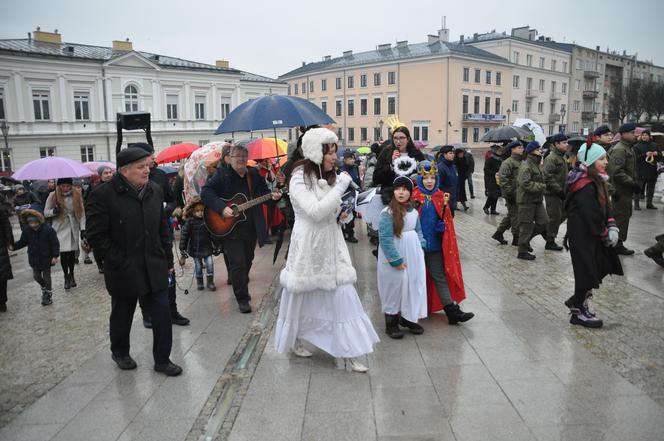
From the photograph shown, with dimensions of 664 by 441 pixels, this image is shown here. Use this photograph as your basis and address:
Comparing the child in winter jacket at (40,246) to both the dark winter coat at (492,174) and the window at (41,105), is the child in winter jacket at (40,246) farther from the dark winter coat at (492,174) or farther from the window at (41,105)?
the window at (41,105)

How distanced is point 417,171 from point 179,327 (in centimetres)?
328

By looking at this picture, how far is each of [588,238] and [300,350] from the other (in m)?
3.22

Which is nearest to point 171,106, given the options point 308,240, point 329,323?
point 308,240

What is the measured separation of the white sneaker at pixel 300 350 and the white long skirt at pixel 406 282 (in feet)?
3.12

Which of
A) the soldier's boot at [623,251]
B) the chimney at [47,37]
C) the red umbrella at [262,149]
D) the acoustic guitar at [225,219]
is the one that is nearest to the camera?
the acoustic guitar at [225,219]

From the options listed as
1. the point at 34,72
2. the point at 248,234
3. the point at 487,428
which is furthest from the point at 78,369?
the point at 34,72

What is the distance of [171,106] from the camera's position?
44469 millimetres

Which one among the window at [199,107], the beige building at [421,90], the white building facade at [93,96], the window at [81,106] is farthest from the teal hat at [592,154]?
the beige building at [421,90]

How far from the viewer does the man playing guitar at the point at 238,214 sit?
5.98 m

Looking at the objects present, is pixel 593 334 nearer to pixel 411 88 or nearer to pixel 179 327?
pixel 179 327

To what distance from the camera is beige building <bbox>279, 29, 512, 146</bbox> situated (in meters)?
54.7

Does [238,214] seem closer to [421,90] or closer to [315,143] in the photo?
[315,143]

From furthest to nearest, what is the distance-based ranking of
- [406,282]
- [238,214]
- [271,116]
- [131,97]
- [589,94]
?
[589,94], [131,97], [271,116], [238,214], [406,282]

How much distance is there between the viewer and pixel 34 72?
37.0 m
